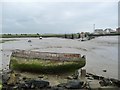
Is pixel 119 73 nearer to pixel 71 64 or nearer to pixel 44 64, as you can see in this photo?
pixel 71 64

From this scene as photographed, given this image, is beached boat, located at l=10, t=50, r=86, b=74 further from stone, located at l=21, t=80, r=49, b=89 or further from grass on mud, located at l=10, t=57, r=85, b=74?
stone, located at l=21, t=80, r=49, b=89

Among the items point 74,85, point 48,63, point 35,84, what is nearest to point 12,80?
point 35,84

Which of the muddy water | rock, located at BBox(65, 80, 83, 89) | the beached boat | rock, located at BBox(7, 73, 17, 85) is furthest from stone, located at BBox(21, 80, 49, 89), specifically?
the muddy water

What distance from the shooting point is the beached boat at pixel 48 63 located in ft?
52.4

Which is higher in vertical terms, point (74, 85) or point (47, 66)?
point (47, 66)

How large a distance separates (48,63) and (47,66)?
284 millimetres

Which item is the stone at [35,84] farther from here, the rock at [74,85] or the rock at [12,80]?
the rock at [74,85]

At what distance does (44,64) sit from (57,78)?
1356 mm

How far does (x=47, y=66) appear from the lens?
15891 millimetres

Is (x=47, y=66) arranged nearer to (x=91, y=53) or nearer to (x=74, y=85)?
(x=74, y=85)

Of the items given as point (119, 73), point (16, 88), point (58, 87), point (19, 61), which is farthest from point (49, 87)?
point (119, 73)

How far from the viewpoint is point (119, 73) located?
20.3 m

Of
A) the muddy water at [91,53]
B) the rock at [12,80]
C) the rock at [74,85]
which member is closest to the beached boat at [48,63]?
the rock at [12,80]

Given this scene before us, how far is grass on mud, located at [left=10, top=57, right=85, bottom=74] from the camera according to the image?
1594 centimetres
